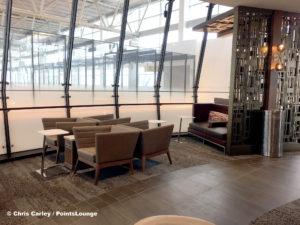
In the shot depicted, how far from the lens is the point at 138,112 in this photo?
701cm

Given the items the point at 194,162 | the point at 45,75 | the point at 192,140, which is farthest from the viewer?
the point at 192,140

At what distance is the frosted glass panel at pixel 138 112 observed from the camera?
6.73m

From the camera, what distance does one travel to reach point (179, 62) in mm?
7875

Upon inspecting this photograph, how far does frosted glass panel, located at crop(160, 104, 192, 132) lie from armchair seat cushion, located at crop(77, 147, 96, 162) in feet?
12.5

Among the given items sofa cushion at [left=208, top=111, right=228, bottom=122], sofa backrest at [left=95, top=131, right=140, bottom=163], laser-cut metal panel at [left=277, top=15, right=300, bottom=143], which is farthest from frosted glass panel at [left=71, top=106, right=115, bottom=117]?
laser-cut metal panel at [left=277, top=15, right=300, bottom=143]

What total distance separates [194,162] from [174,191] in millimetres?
1565

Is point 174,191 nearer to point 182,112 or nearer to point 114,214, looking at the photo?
point 114,214

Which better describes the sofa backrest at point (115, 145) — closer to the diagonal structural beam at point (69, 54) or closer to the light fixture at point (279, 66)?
the diagonal structural beam at point (69, 54)

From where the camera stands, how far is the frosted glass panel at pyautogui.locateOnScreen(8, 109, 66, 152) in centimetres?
493

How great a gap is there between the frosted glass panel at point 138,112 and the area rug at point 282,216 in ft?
15.3

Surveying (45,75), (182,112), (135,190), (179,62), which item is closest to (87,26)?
(45,75)

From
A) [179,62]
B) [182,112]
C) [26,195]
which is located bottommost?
[26,195]

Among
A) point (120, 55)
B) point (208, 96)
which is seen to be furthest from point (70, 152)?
point (208, 96)

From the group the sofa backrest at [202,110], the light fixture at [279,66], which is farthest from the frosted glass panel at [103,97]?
the light fixture at [279,66]
